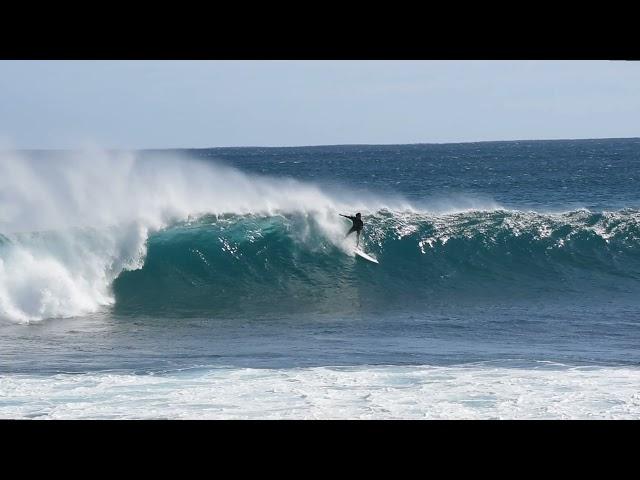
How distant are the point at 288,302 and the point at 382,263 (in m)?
2.43

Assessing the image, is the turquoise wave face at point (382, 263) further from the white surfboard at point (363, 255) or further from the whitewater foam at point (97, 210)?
the whitewater foam at point (97, 210)

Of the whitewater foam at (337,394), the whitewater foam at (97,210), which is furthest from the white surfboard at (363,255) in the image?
the whitewater foam at (337,394)

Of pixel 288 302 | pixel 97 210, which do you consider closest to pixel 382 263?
pixel 288 302

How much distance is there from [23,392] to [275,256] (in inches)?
295

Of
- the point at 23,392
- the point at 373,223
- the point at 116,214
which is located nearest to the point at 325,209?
the point at 373,223

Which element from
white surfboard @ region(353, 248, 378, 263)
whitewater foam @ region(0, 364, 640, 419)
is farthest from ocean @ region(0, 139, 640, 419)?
white surfboard @ region(353, 248, 378, 263)

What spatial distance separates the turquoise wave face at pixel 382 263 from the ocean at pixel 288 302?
39 mm

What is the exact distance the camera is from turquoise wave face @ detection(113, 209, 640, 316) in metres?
12.1

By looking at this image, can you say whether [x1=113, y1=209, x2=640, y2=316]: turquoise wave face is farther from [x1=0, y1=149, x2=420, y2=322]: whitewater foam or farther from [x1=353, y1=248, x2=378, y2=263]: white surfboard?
[x1=0, y1=149, x2=420, y2=322]: whitewater foam

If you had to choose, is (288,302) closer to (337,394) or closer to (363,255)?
(363,255)

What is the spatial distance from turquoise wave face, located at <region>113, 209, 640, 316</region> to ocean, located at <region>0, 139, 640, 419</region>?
0.04 metres

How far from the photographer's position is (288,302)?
465 inches

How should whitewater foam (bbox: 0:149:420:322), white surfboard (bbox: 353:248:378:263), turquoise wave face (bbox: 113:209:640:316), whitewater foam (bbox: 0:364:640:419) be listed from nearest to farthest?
whitewater foam (bbox: 0:364:640:419)
whitewater foam (bbox: 0:149:420:322)
turquoise wave face (bbox: 113:209:640:316)
white surfboard (bbox: 353:248:378:263)
